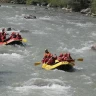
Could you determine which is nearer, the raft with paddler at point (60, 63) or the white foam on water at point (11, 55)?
the raft with paddler at point (60, 63)

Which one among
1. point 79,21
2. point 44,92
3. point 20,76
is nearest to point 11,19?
point 79,21

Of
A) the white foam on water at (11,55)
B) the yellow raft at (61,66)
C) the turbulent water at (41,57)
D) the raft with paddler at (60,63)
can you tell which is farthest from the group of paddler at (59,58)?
the white foam on water at (11,55)

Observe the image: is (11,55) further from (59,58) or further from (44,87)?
(44,87)

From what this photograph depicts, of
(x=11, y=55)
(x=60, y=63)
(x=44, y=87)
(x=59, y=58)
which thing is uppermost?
(x=59, y=58)

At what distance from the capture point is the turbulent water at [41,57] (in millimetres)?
13828

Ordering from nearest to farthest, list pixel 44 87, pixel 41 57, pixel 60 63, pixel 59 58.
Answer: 1. pixel 44 87
2. pixel 60 63
3. pixel 59 58
4. pixel 41 57

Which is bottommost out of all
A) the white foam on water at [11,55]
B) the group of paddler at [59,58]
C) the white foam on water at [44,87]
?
the white foam on water at [44,87]

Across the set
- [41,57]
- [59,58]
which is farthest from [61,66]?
[41,57]

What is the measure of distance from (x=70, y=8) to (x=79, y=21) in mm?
11873

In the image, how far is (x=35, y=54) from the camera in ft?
65.2

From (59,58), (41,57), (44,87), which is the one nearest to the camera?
(44,87)

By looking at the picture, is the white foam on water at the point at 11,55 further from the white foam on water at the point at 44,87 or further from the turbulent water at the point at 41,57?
the white foam on water at the point at 44,87

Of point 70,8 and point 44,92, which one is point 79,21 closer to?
point 70,8

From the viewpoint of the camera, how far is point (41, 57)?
19297 mm
